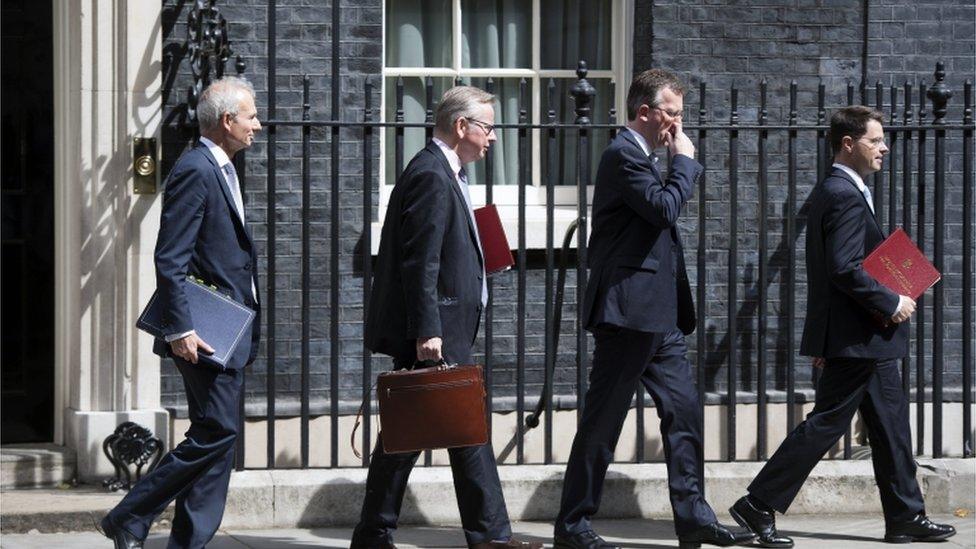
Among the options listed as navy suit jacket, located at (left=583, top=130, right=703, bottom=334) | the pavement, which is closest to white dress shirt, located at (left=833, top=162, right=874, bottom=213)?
navy suit jacket, located at (left=583, top=130, right=703, bottom=334)

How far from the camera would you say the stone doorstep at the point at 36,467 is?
315 inches

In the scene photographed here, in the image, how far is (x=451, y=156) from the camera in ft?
20.8

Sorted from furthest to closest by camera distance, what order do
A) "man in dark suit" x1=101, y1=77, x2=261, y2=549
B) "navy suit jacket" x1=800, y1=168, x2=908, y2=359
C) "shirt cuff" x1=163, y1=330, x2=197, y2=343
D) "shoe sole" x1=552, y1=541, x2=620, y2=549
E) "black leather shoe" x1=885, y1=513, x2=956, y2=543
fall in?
1. "black leather shoe" x1=885, y1=513, x2=956, y2=543
2. "navy suit jacket" x1=800, y1=168, x2=908, y2=359
3. "shoe sole" x1=552, y1=541, x2=620, y2=549
4. "man in dark suit" x1=101, y1=77, x2=261, y2=549
5. "shirt cuff" x1=163, y1=330, x2=197, y2=343

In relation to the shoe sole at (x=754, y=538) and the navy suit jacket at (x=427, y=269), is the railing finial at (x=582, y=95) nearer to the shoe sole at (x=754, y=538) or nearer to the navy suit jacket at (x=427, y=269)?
the navy suit jacket at (x=427, y=269)

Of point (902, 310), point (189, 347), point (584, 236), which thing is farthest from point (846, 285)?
point (189, 347)

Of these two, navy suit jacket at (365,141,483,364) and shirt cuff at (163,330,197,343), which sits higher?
navy suit jacket at (365,141,483,364)

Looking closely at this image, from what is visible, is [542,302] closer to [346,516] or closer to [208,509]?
[346,516]

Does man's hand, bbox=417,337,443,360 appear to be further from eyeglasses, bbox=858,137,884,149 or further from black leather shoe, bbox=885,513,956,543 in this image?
black leather shoe, bbox=885,513,956,543

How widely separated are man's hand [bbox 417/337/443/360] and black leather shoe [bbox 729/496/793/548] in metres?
1.70

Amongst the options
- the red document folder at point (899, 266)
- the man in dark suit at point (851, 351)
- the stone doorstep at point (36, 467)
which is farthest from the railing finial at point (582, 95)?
the stone doorstep at point (36, 467)

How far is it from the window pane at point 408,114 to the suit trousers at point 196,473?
119 inches

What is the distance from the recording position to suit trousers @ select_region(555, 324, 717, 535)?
664cm

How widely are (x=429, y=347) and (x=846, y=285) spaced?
6.06 ft

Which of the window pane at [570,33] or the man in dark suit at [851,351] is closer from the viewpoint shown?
the man in dark suit at [851,351]
